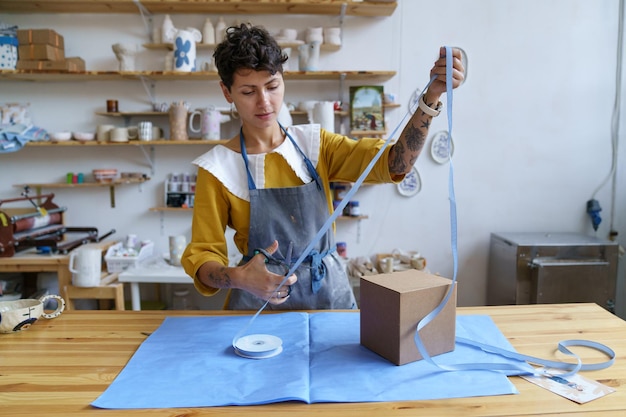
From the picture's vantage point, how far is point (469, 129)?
302cm

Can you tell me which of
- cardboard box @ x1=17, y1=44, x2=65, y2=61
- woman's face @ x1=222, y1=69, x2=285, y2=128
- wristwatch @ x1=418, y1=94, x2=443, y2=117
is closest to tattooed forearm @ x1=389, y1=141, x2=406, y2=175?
wristwatch @ x1=418, y1=94, x2=443, y2=117

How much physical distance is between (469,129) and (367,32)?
36.3 inches

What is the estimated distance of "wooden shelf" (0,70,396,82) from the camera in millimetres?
2682

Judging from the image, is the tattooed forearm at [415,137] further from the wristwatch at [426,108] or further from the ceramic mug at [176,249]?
the ceramic mug at [176,249]

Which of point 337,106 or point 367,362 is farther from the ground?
point 337,106

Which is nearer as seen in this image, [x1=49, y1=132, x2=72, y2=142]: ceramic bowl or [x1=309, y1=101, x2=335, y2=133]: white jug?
[x1=309, y1=101, x2=335, y2=133]: white jug

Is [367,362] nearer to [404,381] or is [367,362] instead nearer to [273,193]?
[404,381]

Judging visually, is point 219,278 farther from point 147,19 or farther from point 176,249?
point 147,19

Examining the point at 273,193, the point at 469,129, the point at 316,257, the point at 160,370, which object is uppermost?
the point at 469,129

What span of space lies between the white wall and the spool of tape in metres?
2.05

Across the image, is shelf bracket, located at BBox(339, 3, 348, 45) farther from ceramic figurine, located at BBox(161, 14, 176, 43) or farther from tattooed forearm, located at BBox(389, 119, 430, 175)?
tattooed forearm, located at BBox(389, 119, 430, 175)

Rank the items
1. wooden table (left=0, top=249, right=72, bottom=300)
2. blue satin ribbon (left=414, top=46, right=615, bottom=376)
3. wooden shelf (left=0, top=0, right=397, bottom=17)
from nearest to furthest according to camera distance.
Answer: blue satin ribbon (left=414, top=46, right=615, bottom=376)
wooden table (left=0, top=249, right=72, bottom=300)
wooden shelf (left=0, top=0, right=397, bottom=17)

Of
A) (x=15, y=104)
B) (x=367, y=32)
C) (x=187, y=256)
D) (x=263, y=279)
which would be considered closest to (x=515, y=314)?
(x=263, y=279)

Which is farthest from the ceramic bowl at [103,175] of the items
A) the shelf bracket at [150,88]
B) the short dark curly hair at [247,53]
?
the short dark curly hair at [247,53]
